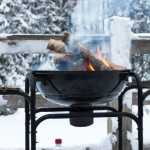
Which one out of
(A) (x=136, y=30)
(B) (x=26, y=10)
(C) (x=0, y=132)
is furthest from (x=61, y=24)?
(C) (x=0, y=132)

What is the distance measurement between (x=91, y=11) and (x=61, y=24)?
20.6ft

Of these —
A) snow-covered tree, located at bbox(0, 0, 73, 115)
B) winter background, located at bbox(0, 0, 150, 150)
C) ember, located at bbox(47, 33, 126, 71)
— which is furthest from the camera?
snow-covered tree, located at bbox(0, 0, 73, 115)

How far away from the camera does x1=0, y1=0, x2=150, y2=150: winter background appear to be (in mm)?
3936

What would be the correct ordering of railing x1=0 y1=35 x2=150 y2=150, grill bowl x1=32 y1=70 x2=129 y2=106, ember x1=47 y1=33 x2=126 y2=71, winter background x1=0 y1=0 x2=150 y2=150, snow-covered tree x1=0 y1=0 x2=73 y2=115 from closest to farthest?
grill bowl x1=32 y1=70 x2=129 y2=106 < ember x1=47 y1=33 x2=126 y2=71 < railing x1=0 y1=35 x2=150 y2=150 < winter background x1=0 y1=0 x2=150 y2=150 < snow-covered tree x1=0 y1=0 x2=73 y2=115

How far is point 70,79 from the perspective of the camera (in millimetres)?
1926

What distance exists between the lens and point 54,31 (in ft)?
31.4

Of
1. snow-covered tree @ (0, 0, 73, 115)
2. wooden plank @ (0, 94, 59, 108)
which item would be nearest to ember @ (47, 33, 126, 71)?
wooden plank @ (0, 94, 59, 108)

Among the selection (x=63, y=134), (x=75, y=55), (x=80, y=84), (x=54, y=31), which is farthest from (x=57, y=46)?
(x=54, y=31)

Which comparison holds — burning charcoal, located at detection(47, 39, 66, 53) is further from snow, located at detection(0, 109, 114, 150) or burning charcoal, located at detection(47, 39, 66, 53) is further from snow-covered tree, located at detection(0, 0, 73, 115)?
snow-covered tree, located at detection(0, 0, 73, 115)

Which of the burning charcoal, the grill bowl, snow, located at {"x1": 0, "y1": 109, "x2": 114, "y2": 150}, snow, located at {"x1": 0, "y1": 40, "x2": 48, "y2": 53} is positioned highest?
the burning charcoal

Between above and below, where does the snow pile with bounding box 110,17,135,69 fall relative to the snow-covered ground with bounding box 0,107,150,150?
above

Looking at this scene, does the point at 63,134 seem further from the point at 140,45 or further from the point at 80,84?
the point at 80,84

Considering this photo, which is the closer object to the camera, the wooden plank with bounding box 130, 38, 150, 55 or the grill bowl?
the grill bowl

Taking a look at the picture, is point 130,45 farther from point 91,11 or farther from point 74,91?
point 74,91
